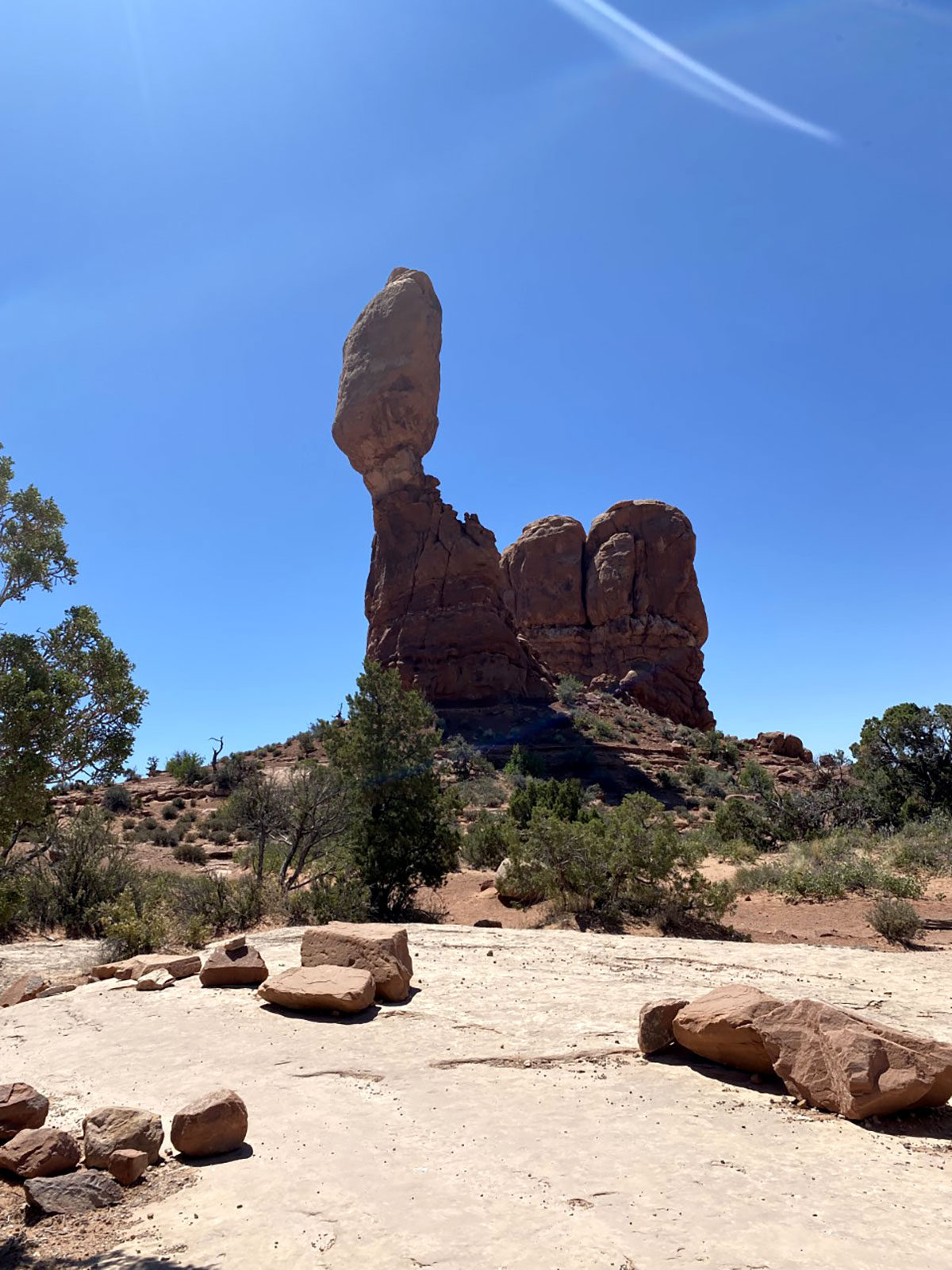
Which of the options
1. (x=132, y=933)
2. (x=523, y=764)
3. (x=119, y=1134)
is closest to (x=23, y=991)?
(x=132, y=933)

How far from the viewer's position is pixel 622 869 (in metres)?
15.6

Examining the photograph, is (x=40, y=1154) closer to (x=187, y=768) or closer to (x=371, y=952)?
(x=371, y=952)

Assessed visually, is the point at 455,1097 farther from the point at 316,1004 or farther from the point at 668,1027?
the point at 316,1004

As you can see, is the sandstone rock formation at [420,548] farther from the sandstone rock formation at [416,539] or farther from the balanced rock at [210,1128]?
the balanced rock at [210,1128]

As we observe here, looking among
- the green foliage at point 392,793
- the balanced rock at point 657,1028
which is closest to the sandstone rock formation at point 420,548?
the green foliage at point 392,793

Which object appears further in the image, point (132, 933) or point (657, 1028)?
point (132, 933)

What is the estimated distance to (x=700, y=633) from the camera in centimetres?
7106

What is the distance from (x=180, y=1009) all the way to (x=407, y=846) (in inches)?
306

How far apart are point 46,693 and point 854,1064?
629 centimetres

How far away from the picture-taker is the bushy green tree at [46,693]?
6.05m

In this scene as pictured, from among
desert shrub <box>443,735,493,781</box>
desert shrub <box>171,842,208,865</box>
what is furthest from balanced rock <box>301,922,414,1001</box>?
desert shrub <box>443,735,493,781</box>

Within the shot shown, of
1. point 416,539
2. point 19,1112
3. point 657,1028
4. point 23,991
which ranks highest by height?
point 416,539

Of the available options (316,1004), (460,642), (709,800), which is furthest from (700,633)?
(316,1004)

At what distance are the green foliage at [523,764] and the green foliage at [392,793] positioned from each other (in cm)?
2361
